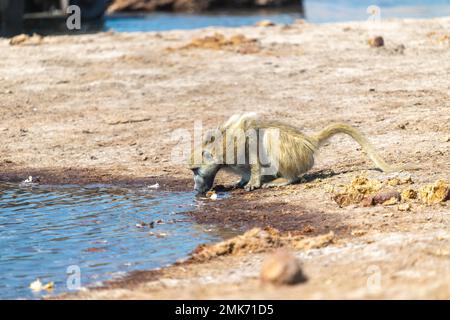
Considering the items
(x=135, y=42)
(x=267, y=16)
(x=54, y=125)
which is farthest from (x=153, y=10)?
(x=54, y=125)

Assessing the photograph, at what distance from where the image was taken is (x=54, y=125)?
13.7m

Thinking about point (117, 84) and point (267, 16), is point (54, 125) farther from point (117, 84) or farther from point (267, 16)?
point (267, 16)

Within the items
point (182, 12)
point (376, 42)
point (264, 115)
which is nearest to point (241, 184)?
point (264, 115)

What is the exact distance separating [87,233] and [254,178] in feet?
6.39

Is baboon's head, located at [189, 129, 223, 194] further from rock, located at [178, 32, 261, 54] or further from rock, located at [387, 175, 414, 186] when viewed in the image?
rock, located at [178, 32, 261, 54]

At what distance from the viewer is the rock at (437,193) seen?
8867 mm

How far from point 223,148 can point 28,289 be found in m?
3.10

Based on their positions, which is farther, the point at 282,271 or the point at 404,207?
the point at 404,207

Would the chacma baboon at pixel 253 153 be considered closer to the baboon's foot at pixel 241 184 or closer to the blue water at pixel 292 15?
the baboon's foot at pixel 241 184

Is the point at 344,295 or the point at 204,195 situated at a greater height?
the point at 344,295

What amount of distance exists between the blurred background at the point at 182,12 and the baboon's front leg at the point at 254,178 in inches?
497

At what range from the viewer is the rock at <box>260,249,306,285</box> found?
20.0 ft

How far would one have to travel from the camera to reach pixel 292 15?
33000mm

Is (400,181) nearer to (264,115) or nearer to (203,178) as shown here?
(203,178)
